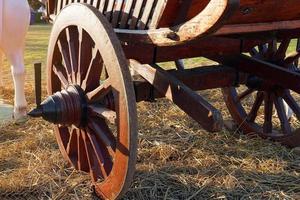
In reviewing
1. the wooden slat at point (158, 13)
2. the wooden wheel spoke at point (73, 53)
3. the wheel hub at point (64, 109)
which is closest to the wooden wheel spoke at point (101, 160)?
the wheel hub at point (64, 109)

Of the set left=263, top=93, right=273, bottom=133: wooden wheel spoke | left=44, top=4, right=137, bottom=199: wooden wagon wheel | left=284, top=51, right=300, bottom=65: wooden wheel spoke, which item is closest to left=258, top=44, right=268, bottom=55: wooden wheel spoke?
left=284, top=51, right=300, bottom=65: wooden wheel spoke

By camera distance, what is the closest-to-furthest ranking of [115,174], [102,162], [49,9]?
[115,174], [102,162], [49,9]

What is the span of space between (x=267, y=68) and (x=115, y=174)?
115 cm

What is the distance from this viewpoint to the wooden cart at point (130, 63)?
1933 mm

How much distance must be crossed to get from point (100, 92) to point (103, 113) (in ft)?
0.34

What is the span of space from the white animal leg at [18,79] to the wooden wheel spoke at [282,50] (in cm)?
207

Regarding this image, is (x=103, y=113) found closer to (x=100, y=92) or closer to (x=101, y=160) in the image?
(x=100, y=92)

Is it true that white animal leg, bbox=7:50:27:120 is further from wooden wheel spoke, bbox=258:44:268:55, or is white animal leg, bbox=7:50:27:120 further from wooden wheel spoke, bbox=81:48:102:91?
wooden wheel spoke, bbox=258:44:268:55

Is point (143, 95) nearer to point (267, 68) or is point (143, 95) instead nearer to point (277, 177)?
point (267, 68)

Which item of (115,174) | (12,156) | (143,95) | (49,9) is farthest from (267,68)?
(12,156)

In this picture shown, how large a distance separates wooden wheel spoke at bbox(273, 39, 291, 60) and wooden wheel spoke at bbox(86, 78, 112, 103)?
135 centimetres

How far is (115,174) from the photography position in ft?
6.83

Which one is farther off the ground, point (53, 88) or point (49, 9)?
point (49, 9)

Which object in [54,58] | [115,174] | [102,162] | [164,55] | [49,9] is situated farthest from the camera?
[49,9]
